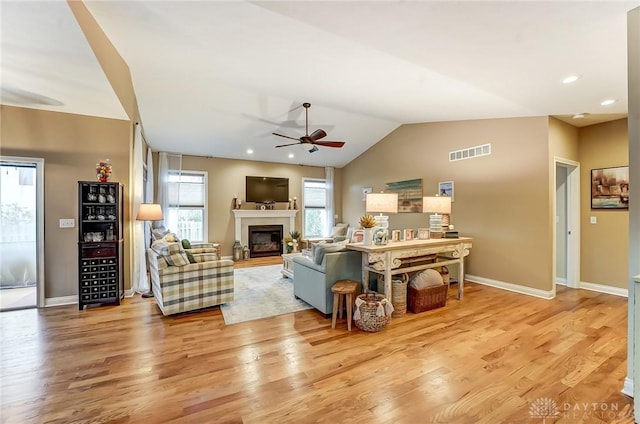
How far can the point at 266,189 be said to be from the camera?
26.0ft

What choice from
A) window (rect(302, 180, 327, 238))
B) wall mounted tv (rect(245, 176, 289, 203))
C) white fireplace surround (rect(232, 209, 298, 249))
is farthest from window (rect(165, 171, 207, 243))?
window (rect(302, 180, 327, 238))

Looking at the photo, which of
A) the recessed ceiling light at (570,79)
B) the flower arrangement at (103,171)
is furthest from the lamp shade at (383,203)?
the flower arrangement at (103,171)

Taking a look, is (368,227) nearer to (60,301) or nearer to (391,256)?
(391,256)

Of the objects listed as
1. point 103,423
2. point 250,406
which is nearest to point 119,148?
point 103,423

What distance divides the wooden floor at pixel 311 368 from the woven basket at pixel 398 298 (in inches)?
5.5

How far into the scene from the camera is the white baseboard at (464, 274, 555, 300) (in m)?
4.11

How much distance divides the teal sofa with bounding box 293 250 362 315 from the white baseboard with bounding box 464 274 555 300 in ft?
9.09

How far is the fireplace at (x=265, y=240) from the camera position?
7.79 m

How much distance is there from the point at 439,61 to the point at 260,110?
11.4 feet

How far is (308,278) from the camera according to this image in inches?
146

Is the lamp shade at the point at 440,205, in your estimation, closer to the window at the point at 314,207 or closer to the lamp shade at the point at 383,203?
the lamp shade at the point at 383,203

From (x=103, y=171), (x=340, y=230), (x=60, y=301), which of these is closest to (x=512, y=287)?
(x=340, y=230)

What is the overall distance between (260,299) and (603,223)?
18.3 ft

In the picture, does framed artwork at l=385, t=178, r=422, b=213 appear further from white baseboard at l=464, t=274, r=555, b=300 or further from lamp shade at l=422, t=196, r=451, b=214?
lamp shade at l=422, t=196, r=451, b=214
